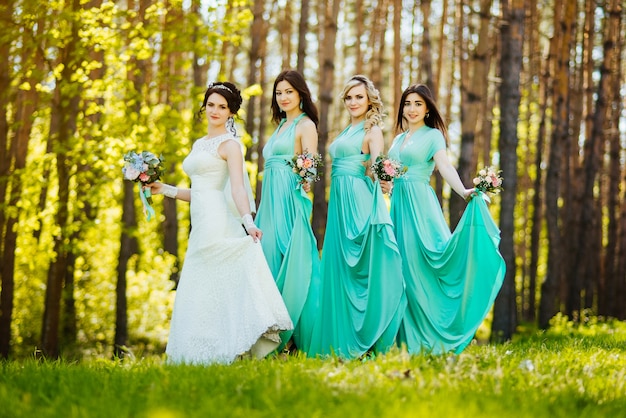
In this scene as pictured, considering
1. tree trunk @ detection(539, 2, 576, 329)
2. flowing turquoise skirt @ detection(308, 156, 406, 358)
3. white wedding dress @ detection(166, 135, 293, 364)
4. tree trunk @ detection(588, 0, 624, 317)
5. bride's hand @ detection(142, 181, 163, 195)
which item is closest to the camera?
white wedding dress @ detection(166, 135, 293, 364)

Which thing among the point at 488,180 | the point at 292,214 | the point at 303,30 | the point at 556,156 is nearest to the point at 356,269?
the point at 292,214

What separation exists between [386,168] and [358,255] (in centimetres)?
84

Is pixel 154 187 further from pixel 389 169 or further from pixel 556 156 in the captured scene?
pixel 556 156

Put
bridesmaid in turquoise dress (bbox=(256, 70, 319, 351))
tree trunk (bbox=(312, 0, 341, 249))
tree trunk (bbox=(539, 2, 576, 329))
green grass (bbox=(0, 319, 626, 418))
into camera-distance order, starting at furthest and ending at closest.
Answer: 1. tree trunk (bbox=(539, 2, 576, 329))
2. tree trunk (bbox=(312, 0, 341, 249))
3. bridesmaid in turquoise dress (bbox=(256, 70, 319, 351))
4. green grass (bbox=(0, 319, 626, 418))

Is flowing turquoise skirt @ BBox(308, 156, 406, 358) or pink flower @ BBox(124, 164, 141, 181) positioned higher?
pink flower @ BBox(124, 164, 141, 181)

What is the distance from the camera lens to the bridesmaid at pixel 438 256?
7453 millimetres

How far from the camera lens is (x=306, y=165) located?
7652mm

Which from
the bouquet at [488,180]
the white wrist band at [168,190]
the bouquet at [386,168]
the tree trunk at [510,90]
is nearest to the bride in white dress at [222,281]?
the white wrist band at [168,190]

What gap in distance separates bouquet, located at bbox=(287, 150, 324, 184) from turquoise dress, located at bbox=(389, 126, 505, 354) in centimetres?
92

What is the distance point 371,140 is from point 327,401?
3.82 m

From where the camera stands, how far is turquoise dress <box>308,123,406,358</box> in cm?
740

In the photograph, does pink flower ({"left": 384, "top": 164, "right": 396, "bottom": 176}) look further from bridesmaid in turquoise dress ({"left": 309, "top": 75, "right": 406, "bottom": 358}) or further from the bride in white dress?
the bride in white dress

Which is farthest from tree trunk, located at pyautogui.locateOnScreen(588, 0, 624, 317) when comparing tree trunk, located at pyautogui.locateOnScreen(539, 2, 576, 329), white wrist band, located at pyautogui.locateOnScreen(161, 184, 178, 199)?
white wrist band, located at pyautogui.locateOnScreen(161, 184, 178, 199)

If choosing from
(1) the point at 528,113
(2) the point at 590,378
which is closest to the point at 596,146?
(1) the point at 528,113
